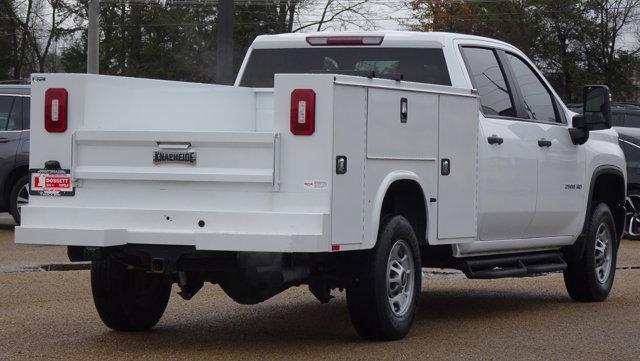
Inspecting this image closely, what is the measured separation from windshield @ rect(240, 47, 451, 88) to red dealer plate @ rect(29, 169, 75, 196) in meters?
2.23

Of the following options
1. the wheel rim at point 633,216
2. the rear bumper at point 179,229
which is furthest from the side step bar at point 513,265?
the wheel rim at point 633,216

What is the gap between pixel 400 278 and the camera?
870 cm

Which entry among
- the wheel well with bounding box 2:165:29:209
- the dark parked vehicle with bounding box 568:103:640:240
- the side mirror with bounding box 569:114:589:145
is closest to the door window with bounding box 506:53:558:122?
the side mirror with bounding box 569:114:589:145

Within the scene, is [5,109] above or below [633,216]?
above

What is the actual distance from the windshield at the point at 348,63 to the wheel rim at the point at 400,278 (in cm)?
160

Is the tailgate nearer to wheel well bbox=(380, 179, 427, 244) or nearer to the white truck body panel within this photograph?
the white truck body panel

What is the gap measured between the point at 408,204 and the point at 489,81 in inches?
67.9

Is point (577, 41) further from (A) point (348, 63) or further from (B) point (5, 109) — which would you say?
(A) point (348, 63)

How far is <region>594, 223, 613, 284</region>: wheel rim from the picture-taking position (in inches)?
462

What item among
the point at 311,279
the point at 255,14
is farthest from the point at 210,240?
the point at 255,14

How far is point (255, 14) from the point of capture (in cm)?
5334

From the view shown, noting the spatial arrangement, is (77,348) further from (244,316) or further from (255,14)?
(255,14)

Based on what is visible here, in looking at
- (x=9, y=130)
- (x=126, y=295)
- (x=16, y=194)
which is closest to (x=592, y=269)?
(x=126, y=295)

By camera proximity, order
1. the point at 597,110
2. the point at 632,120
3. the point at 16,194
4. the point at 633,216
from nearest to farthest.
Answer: the point at 597,110 < the point at 16,194 < the point at 633,216 < the point at 632,120
